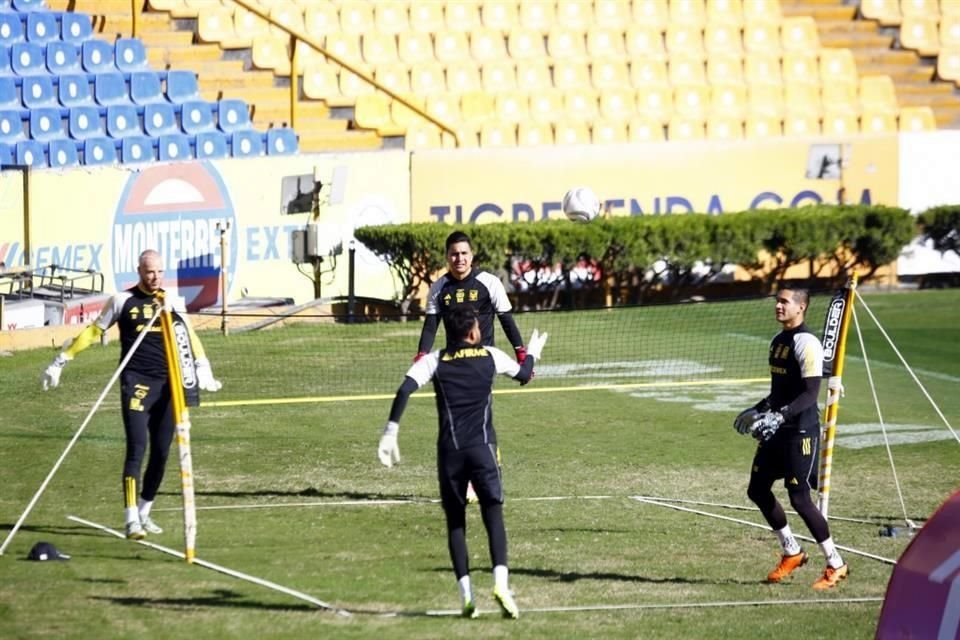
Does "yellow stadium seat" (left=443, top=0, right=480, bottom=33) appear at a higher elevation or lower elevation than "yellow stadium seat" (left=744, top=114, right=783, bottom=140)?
higher

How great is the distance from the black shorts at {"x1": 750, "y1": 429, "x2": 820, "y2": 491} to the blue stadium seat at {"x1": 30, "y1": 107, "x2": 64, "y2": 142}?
18483 mm

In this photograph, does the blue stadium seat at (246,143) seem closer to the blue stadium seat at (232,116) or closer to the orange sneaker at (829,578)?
the blue stadium seat at (232,116)

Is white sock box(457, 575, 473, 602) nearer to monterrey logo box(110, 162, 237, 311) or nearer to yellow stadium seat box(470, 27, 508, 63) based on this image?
monterrey logo box(110, 162, 237, 311)

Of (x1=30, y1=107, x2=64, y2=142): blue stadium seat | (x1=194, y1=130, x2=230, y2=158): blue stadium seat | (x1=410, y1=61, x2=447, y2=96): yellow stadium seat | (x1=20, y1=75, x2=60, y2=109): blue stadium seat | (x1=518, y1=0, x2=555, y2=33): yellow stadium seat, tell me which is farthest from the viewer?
(x1=518, y1=0, x2=555, y2=33): yellow stadium seat

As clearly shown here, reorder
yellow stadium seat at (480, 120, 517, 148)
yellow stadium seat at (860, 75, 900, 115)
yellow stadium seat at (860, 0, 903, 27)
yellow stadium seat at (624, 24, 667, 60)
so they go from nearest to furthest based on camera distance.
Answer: yellow stadium seat at (480, 120, 517, 148), yellow stadium seat at (624, 24, 667, 60), yellow stadium seat at (860, 75, 900, 115), yellow stadium seat at (860, 0, 903, 27)

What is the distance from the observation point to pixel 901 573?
18.5ft

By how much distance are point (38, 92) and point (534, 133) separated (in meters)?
9.13

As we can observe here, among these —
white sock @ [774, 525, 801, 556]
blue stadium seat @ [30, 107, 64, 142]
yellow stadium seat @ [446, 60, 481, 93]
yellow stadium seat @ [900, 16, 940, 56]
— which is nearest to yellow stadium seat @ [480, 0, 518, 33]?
yellow stadium seat @ [446, 60, 481, 93]

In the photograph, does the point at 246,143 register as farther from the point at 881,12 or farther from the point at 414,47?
the point at 881,12

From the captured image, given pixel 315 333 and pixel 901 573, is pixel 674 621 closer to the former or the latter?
pixel 901 573

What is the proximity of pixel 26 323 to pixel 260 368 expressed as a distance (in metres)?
3.87

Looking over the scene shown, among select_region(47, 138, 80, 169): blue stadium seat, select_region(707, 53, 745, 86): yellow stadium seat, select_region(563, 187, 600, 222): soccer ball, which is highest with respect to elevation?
select_region(707, 53, 745, 86): yellow stadium seat

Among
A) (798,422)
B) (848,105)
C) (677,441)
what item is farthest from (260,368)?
(848,105)

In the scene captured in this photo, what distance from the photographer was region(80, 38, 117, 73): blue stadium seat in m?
28.2
